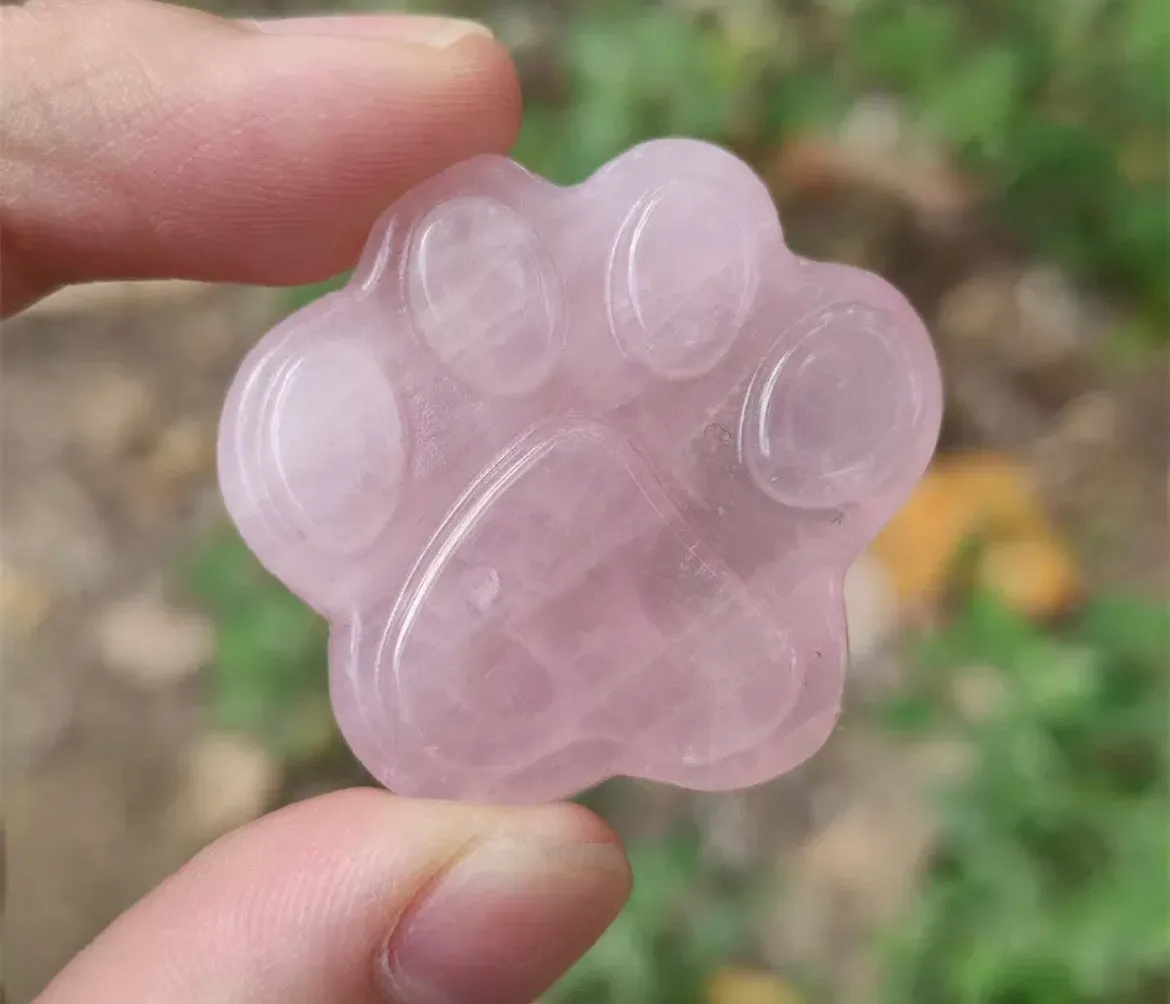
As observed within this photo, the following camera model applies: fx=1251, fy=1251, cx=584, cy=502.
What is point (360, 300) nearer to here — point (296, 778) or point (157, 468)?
point (296, 778)

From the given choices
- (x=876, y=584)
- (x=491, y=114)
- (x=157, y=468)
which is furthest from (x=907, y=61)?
(x=157, y=468)

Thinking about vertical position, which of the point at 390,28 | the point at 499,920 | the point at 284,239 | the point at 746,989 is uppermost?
the point at 390,28

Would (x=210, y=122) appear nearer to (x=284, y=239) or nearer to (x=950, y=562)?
(x=284, y=239)

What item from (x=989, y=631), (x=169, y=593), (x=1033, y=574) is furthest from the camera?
(x=169, y=593)

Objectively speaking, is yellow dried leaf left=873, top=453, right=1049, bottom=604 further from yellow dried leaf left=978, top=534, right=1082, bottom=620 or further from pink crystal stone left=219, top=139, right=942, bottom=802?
pink crystal stone left=219, top=139, right=942, bottom=802

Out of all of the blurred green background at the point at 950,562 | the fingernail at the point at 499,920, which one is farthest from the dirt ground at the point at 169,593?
the fingernail at the point at 499,920

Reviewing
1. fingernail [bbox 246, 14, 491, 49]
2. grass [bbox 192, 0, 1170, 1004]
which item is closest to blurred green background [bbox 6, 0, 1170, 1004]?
grass [bbox 192, 0, 1170, 1004]

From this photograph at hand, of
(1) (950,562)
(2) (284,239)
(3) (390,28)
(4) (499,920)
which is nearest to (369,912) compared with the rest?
(4) (499,920)
